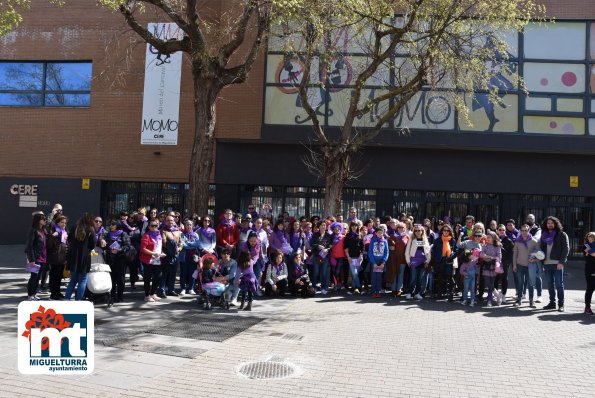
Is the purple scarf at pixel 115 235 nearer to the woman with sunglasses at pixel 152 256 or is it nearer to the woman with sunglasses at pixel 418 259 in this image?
the woman with sunglasses at pixel 152 256

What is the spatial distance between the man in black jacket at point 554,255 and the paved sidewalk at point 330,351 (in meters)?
0.40

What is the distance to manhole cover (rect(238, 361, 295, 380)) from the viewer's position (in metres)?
5.88

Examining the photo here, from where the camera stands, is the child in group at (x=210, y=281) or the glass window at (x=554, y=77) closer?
the child in group at (x=210, y=281)

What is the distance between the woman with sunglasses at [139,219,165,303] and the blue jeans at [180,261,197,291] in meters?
0.87

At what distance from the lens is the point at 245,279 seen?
9.77 meters

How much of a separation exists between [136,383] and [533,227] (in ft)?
30.4

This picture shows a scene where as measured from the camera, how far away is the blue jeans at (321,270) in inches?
467

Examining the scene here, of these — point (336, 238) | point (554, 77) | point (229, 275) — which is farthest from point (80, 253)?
point (554, 77)

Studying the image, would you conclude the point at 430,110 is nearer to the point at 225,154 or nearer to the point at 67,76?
the point at 225,154

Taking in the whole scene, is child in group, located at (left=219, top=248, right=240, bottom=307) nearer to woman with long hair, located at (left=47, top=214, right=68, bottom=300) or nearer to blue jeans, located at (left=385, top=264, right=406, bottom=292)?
woman with long hair, located at (left=47, top=214, right=68, bottom=300)

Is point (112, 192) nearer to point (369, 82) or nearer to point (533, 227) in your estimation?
point (369, 82)

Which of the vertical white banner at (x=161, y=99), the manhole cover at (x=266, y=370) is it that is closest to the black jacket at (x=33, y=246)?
the manhole cover at (x=266, y=370)

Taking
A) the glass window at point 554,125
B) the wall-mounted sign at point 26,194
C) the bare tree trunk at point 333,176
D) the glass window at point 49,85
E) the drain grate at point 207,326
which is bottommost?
the drain grate at point 207,326

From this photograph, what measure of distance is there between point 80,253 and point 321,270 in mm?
5127
